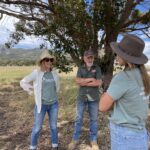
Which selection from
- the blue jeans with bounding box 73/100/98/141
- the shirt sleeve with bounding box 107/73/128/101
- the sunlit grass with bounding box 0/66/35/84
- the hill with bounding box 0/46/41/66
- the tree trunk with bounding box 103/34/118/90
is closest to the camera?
the shirt sleeve with bounding box 107/73/128/101

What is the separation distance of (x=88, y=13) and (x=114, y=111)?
4764 mm

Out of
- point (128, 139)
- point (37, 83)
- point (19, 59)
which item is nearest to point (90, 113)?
point (37, 83)

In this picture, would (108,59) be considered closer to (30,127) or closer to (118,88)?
(30,127)

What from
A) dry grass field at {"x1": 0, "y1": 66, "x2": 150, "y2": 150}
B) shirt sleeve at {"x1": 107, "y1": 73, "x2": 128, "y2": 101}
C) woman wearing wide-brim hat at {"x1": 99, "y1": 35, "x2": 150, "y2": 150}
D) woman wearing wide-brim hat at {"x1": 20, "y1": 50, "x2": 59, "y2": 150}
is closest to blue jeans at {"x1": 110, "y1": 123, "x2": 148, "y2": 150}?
woman wearing wide-brim hat at {"x1": 99, "y1": 35, "x2": 150, "y2": 150}

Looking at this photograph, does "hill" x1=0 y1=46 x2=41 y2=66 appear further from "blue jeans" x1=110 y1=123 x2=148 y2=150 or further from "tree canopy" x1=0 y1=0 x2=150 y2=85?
"blue jeans" x1=110 y1=123 x2=148 y2=150

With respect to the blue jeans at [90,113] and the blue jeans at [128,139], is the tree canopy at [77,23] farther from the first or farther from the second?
the blue jeans at [128,139]

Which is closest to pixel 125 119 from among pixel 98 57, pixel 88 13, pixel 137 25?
pixel 88 13

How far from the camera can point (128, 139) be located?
3.72 meters

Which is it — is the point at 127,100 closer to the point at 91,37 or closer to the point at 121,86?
the point at 121,86

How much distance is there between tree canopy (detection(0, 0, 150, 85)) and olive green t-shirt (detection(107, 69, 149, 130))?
13.9ft

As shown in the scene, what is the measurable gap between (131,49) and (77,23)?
4.59 metres

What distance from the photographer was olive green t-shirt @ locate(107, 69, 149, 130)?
3682mm

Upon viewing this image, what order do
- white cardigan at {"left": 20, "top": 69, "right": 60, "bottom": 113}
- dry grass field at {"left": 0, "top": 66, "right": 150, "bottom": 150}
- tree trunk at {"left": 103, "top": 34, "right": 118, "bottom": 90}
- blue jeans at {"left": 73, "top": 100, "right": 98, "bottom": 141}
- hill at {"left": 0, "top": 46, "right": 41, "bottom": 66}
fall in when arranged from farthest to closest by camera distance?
hill at {"left": 0, "top": 46, "right": 41, "bottom": 66} → tree trunk at {"left": 103, "top": 34, "right": 118, "bottom": 90} → dry grass field at {"left": 0, "top": 66, "right": 150, "bottom": 150} → blue jeans at {"left": 73, "top": 100, "right": 98, "bottom": 141} → white cardigan at {"left": 20, "top": 69, "right": 60, "bottom": 113}

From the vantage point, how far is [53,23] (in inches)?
363
